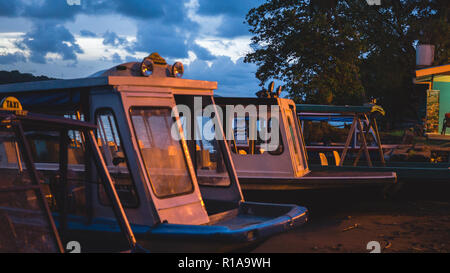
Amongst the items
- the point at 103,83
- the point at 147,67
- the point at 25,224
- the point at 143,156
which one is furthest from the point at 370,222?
the point at 25,224

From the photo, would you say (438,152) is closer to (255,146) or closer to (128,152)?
(255,146)

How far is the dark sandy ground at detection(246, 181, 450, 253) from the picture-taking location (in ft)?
25.9

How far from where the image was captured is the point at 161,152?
632 centimetres

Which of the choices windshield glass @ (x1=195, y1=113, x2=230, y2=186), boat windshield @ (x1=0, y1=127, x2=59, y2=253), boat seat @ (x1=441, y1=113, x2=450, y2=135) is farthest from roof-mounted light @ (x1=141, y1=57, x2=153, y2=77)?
boat seat @ (x1=441, y1=113, x2=450, y2=135)

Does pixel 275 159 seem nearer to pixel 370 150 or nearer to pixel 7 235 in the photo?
pixel 7 235

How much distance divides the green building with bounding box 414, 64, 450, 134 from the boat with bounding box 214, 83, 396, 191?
43.2ft

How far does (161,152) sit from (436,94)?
18.9 meters

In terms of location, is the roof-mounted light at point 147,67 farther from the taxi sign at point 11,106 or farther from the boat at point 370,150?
the boat at point 370,150

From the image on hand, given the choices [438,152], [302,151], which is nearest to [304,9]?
[438,152]

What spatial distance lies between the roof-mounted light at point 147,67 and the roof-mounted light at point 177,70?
409mm

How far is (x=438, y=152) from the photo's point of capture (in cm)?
1777

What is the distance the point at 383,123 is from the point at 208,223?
104ft

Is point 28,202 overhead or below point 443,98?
below

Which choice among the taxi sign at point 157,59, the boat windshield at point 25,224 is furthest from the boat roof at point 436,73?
the boat windshield at point 25,224
